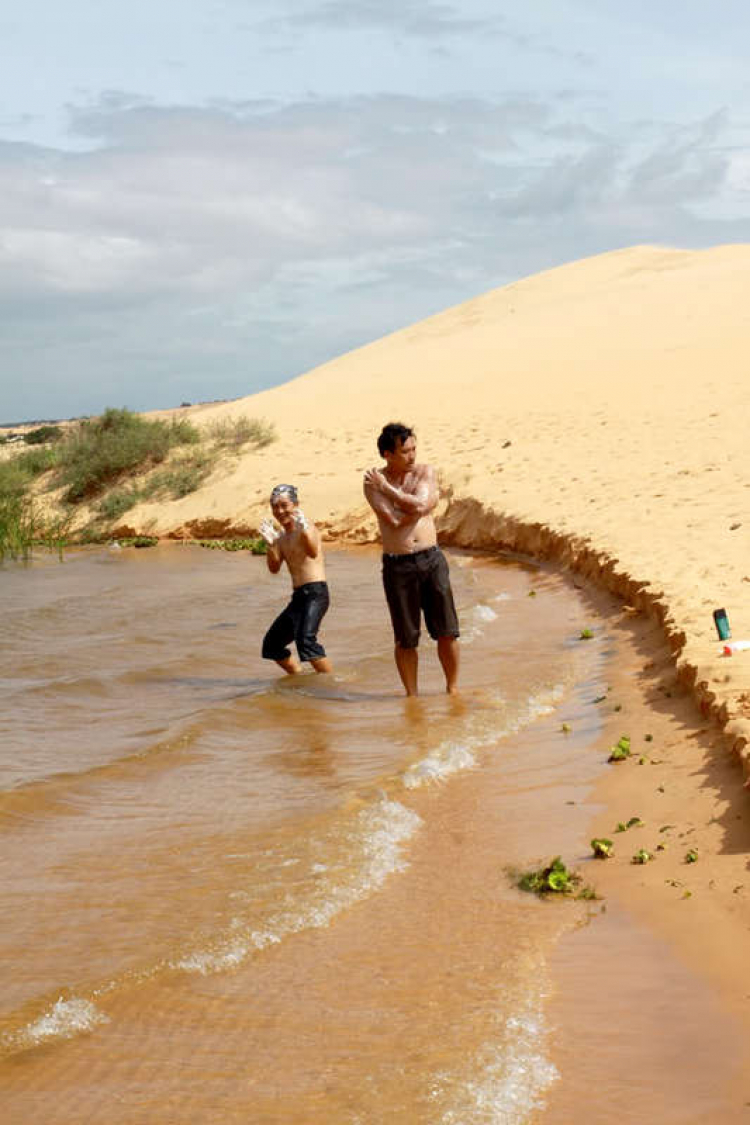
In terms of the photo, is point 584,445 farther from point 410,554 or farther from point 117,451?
point 410,554

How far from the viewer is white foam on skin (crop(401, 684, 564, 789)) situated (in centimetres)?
579

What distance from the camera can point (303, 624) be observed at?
27.8ft

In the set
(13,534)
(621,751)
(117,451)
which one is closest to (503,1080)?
(621,751)

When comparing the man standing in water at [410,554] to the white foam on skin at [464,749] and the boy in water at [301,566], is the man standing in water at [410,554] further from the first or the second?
the boy in water at [301,566]

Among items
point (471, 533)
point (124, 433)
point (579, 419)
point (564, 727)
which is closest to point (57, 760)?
point (564, 727)

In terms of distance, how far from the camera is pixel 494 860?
461cm

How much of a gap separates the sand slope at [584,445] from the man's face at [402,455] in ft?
6.64

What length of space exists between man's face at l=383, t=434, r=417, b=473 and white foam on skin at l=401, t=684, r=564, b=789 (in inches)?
65.6

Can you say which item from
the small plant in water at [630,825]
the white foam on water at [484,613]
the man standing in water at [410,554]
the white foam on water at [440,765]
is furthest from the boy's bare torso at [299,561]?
the small plant in water at [630,825]

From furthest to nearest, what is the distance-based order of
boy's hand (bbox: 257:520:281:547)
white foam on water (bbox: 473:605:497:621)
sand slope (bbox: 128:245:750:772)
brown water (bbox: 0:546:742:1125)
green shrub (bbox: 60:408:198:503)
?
green shrub (bbox: 60:408:198:503) < white foam on water (bbox: 473:605:497:621) < sand slope (bbox: 128:245:750:772) < boy's hand (bbox: 257:520:281:547) < brown water (bbox: 0:546:742:1125)

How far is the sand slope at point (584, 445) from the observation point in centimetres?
987

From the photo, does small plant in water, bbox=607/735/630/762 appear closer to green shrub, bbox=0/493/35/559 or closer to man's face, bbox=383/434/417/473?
man's face, bbox=383/434/417/473

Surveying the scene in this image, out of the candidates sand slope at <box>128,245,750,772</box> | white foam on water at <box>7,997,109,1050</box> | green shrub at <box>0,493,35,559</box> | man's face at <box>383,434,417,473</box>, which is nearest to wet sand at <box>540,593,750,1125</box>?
sand slope at <box>128,245,750,772</box>

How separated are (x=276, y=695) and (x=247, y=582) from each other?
23.8ft
